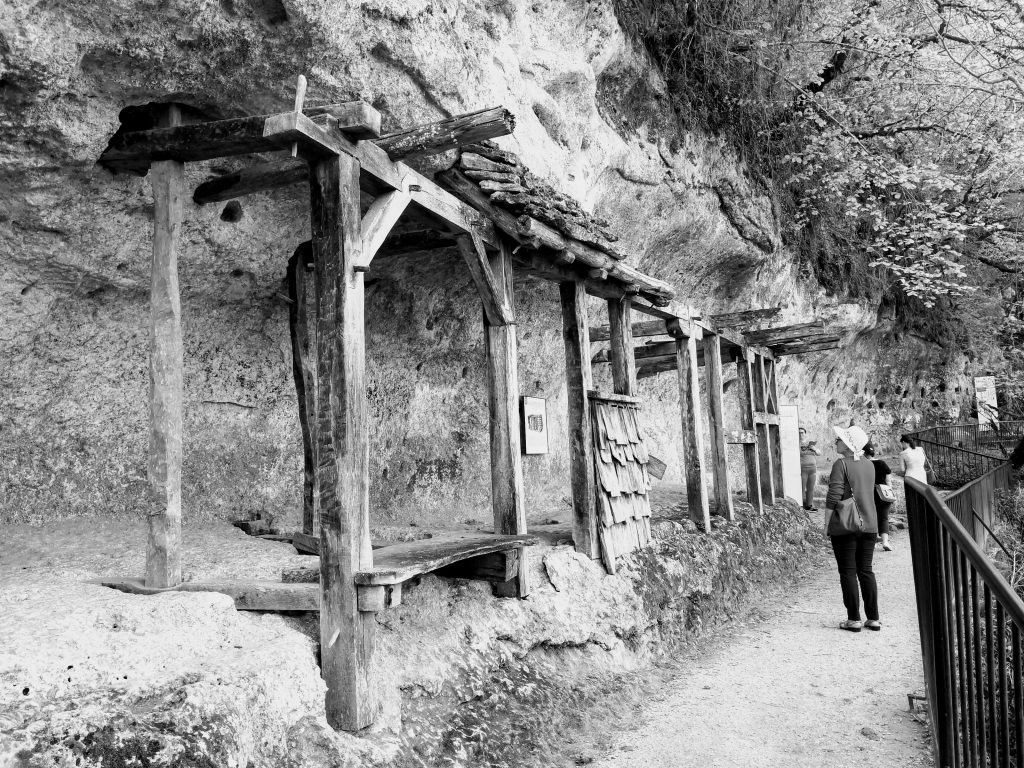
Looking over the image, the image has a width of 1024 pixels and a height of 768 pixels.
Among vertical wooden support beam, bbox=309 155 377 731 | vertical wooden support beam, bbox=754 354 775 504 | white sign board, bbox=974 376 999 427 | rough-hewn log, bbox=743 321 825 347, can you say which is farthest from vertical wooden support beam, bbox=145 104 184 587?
white sign board, bbox=974 376 999 427

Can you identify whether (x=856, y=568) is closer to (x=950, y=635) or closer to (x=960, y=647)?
(x=950, y=635)

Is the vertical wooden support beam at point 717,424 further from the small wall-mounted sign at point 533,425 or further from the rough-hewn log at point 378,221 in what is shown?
the rough-hewn log at point 378,221

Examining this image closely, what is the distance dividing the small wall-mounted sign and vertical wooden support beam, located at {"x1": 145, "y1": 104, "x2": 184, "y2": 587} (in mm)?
5230

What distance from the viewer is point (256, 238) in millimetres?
6422

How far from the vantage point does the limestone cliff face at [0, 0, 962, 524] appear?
15.9ft

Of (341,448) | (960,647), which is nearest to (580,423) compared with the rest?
(341,448)

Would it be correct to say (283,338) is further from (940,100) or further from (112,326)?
(940,100)

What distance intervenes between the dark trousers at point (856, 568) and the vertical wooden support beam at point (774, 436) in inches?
281

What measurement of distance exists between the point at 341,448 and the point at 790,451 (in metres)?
12.1

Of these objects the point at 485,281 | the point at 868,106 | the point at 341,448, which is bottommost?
the point at 341,448

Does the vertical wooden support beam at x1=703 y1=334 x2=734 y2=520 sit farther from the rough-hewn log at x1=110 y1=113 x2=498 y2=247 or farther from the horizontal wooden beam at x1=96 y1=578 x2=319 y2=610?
the horizontal wooden beam at x1=96 y1=578 x2=319 y2=610

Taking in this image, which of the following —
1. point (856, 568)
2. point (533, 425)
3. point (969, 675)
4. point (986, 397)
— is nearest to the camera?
point (969, 675)

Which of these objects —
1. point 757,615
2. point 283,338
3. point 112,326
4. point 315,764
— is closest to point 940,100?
point 757,615

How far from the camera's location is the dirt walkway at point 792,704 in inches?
190
